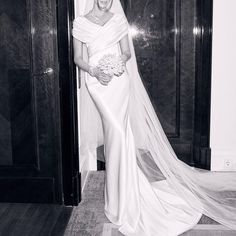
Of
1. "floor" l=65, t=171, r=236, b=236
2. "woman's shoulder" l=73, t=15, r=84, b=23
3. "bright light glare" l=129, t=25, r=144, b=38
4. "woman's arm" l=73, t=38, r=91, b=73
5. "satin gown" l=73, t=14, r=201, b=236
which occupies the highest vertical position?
"bright light glare" l=129, t=25, r=144, b=38

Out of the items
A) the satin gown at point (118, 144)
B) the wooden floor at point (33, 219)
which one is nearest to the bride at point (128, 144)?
the satin gown at point (118, 144)

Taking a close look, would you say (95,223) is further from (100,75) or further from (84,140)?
(100,75)

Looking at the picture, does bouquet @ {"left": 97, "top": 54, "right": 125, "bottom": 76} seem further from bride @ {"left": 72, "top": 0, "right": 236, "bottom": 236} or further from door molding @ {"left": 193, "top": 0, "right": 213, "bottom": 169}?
door molding @ {"left": 193, "top": 0, "right": 213, "bottom": 169}

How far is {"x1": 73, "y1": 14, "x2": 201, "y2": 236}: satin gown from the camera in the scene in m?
3.27

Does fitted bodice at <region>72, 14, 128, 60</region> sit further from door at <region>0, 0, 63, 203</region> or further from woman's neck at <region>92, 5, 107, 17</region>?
door at <region>0, 0, 63, 203</region>

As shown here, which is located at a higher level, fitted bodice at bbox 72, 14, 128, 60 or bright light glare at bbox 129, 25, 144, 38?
bright light glare at bbox 129, 25, 144, 38

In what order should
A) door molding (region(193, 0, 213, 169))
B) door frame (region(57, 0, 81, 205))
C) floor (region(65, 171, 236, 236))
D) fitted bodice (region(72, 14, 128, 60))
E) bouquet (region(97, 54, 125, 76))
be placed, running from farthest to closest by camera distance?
door molding (region(193, 0, 213, 169))
door frame (region(57, 0, 81, 205))
fitted bodice (region(72, 14, 128, 60))
bouquet (region(97, 54, 125, 76))
floor (region(65, 171, 236, 236))

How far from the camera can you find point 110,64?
3.19m

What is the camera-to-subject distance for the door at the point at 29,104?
349cm

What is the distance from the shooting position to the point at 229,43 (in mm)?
4492

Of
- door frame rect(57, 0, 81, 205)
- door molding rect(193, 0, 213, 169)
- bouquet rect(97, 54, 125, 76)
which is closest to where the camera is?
bouquet rect(97, 54, 125, 76)

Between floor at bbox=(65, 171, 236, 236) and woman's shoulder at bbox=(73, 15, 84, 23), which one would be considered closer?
floor at bbox=(65, 171, 236, 236)

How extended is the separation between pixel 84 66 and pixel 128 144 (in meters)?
0.76

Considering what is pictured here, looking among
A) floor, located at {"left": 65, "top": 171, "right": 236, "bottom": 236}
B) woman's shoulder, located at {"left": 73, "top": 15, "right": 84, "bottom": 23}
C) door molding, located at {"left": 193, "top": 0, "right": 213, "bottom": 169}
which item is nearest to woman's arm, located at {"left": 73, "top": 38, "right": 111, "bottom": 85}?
woman's shoulder, located at {"left": 73, "top": 15, "right": 84, "bottom": 23}
